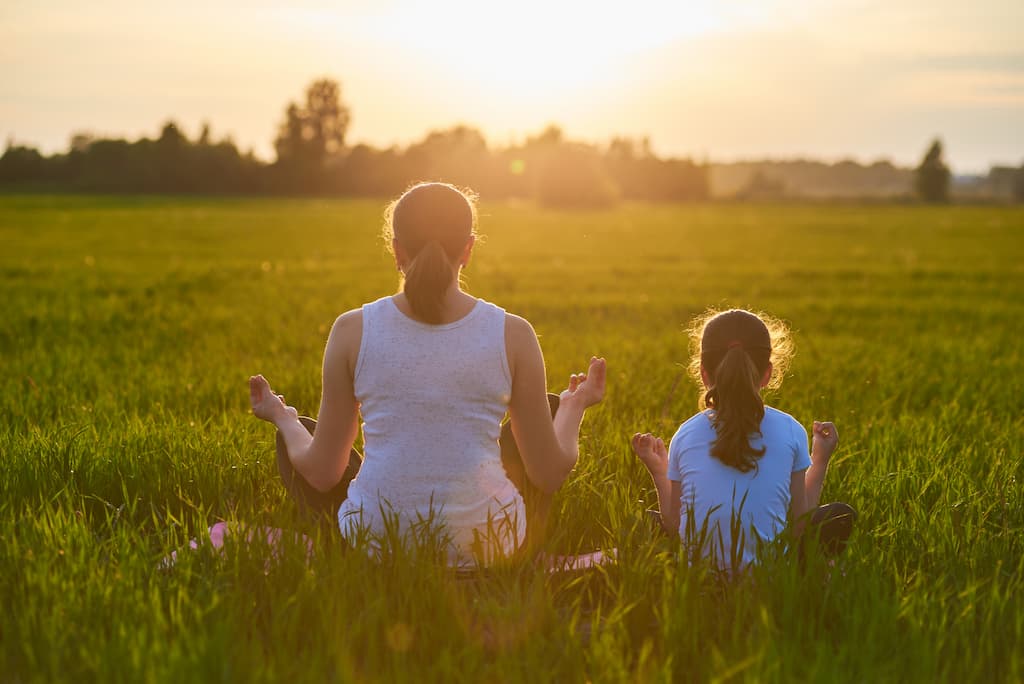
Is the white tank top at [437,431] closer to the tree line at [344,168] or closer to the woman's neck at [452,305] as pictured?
the woman's neck at [452,305]

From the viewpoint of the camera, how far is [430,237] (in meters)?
2.76

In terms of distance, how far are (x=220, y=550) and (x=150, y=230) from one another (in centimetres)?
3061

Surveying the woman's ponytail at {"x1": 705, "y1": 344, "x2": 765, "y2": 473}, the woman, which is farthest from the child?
the woman

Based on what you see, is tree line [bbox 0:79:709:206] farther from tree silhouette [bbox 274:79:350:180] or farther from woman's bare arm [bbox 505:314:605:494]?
woman's bare arm [bbox 505:314:605:494]

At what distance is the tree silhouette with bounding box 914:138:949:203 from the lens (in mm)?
105312

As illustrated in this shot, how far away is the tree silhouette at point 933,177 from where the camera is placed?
105 meters

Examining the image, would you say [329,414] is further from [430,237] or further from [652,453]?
[652,453]

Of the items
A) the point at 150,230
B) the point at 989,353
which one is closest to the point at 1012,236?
the point at 989,353

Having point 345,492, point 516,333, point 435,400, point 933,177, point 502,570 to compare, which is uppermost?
point 933,177

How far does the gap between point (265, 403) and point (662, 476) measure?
148cm

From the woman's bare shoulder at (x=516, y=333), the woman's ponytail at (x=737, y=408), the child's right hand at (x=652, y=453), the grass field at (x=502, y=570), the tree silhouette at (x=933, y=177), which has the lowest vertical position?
the grass field at (x=502, y=570)

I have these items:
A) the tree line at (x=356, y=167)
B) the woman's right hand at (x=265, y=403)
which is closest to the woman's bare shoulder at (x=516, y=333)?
the woman's right hand at (x=265, y=403)

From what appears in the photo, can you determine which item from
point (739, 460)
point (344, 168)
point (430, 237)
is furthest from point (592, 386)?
point (344, 168)

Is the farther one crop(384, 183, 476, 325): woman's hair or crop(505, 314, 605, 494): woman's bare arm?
crop(505, 314, 605, 494): woman's bare arm
